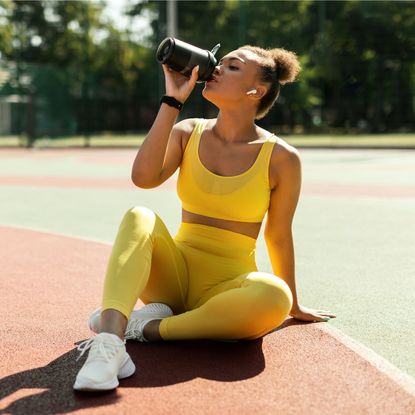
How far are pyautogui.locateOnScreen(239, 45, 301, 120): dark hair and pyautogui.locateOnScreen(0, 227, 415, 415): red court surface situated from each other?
110 cm

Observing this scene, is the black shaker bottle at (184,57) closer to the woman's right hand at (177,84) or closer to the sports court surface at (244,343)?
the woman's right hand at (177,84)

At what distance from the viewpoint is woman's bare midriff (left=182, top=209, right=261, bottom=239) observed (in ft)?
11.3

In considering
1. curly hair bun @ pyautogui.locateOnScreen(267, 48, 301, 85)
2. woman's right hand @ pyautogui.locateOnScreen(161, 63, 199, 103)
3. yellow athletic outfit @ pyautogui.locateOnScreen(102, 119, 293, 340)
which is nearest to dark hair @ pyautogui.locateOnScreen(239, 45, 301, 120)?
curly hair bun @ pyautogui.locateOnScreen(267, 48, 301, 85)

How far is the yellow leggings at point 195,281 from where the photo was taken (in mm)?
3061

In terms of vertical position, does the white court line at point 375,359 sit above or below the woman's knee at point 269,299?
below

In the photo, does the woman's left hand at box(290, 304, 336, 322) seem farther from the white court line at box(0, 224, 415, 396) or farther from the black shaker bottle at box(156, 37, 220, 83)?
the black shaker bottle at box(156, 37, 220, 83)

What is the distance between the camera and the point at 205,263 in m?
3.43

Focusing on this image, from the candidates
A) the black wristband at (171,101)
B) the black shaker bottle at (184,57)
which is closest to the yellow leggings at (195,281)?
the black wristband at (171,101)

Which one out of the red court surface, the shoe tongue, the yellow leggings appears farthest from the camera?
the yellow leggings

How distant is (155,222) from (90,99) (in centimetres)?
2646

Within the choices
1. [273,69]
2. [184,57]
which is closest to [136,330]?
[184,57]

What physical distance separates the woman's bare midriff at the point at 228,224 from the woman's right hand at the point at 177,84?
541mm

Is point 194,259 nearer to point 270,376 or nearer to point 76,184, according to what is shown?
point 270,376

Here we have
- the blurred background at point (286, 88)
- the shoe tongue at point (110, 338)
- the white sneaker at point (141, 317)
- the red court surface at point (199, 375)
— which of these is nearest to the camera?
the red court surface at point (199, 375)
